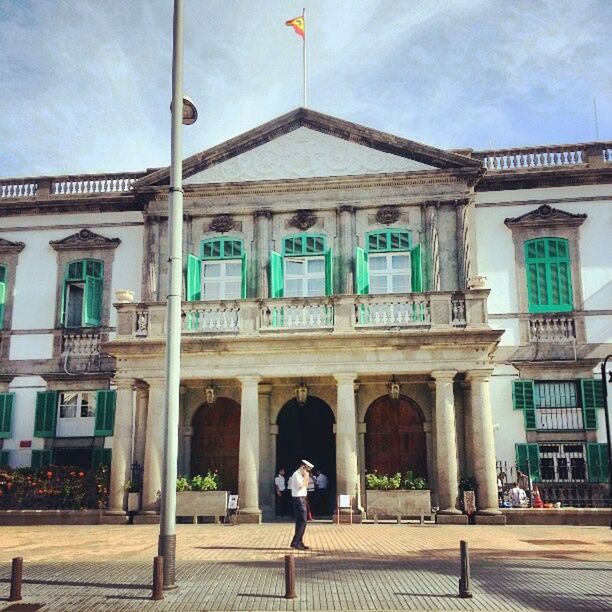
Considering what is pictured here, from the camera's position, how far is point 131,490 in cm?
2100

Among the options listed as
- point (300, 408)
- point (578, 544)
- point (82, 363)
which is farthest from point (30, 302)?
point (578, 544)

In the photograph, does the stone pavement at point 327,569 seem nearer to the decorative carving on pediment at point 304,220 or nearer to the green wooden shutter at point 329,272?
the green wooden shutter at point 329,272

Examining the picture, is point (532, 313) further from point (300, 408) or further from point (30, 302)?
point (30, 302)

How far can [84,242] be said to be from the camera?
85.0 ft

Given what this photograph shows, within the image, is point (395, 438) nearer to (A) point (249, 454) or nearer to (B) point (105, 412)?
(A) point (249, 454)

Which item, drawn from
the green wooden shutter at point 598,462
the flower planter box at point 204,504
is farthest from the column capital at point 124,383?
the green wooden shutter at point 598,462

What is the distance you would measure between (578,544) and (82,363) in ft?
54.1

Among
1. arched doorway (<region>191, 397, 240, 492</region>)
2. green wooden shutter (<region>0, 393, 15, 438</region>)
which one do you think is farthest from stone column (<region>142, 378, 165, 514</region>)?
green wooden shutter (<region>0, 393, 15, 438</region>)

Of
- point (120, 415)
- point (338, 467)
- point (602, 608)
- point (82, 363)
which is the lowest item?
point (602, 608)

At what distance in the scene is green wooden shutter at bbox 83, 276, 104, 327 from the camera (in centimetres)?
2531

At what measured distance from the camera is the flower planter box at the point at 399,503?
19703 millimetres

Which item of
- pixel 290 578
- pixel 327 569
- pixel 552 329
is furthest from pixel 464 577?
pixel 552 329

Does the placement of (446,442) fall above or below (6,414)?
below

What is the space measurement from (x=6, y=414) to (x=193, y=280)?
783 cm
